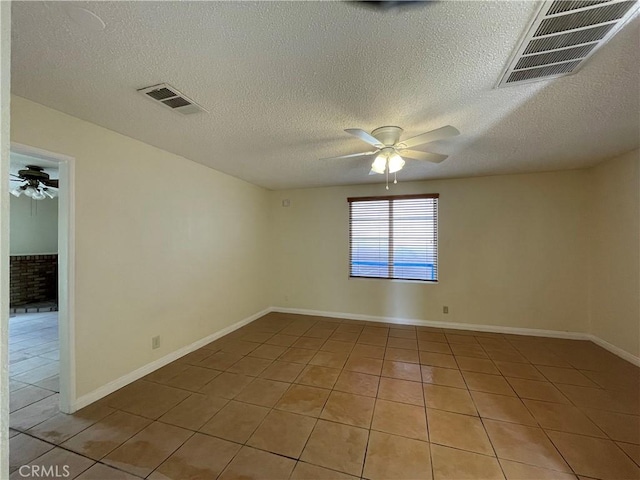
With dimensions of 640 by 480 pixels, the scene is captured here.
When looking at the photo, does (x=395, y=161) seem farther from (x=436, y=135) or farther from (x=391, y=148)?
(x=436, y=135)

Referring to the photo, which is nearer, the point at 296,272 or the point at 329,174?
the point at 329,174

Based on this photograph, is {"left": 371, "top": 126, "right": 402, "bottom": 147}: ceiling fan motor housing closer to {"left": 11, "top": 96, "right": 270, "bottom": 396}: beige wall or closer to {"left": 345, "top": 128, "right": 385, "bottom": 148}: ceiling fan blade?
{"left": 345, "top": 128, "right": 385, "bottom": 148}: ceiling fan blade

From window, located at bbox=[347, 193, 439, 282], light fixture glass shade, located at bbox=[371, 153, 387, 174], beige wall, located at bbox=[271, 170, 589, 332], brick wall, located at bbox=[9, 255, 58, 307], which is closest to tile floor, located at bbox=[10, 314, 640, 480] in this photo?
beige wall, located at bbox=[271, 170, 589, 332]

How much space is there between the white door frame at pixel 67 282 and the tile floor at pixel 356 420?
219 millimetres

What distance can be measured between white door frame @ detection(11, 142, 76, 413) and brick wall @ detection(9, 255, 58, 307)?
5.08 meters

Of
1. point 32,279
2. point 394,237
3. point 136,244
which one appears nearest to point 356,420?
point 136,244

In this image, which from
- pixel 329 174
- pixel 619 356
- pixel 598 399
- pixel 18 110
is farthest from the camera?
pixel 329 174

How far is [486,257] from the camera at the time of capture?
3984 millimetres

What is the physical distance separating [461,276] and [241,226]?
3.62 m

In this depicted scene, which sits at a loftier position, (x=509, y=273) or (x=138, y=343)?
(x=509, y=273)

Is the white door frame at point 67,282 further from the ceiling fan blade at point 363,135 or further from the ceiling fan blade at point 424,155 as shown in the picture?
the ceiling fan blade at point 424,155

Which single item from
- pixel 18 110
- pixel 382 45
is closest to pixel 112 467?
pixel 18 110

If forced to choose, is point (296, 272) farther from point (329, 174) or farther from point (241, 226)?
point (329, 174)

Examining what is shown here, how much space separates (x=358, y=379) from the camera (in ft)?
8.61
